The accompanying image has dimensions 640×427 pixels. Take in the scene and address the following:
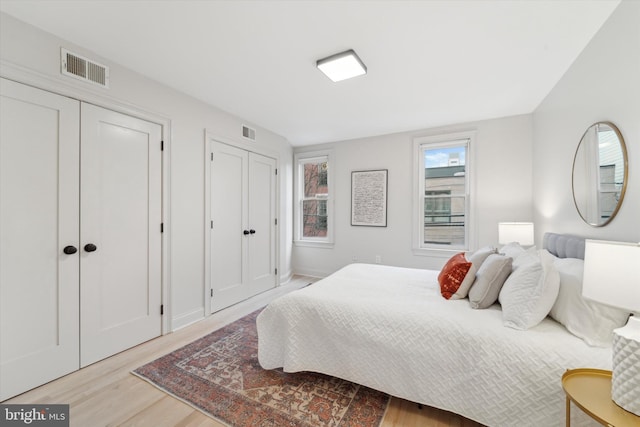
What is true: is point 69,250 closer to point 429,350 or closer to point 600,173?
point 429,350

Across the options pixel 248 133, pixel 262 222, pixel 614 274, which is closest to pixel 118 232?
pixel 262 222

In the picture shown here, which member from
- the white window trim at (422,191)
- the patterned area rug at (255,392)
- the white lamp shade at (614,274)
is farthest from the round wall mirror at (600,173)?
the patterned area rug at (255,392)

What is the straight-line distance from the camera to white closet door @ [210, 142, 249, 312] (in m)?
3.23

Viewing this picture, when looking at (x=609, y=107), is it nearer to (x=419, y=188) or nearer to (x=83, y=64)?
(x=419, y=188)

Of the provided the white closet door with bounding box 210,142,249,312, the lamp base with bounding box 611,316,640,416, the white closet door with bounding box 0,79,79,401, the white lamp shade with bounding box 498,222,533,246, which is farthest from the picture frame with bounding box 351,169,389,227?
the white closet door with bounding box 0,79,79,401

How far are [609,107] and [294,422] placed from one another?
110 inches

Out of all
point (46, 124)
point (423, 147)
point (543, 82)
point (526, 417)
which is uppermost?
point (543, 82)

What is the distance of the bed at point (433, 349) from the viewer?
1271 millimetres

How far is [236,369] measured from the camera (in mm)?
2064

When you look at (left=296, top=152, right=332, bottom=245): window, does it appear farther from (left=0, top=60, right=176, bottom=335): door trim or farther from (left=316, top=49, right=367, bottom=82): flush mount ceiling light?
(left=0, top=60, right=176, bottom=335): door trim

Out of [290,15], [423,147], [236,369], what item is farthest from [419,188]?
[236,369]

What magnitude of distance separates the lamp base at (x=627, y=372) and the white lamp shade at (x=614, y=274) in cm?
12

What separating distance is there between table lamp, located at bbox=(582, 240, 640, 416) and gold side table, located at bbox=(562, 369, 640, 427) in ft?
0.12

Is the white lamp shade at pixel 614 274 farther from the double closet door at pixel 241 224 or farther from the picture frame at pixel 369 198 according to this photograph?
the double closet door at pixel 241 224
